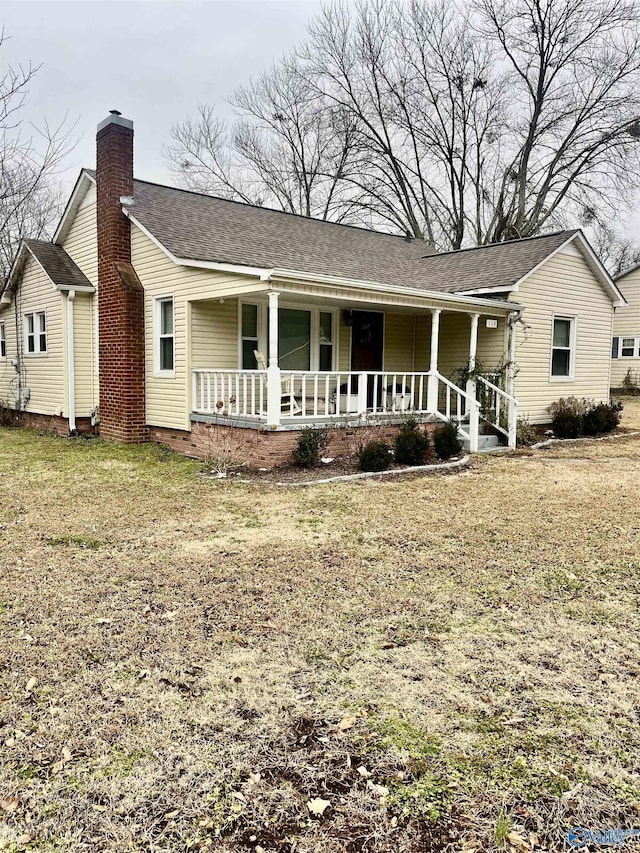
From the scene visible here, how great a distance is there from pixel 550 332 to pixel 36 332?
41.0ft

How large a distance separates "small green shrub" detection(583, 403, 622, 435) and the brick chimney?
10222 millimetres

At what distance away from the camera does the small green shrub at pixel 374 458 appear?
30.6ft

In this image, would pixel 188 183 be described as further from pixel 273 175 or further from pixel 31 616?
pixel 31 616

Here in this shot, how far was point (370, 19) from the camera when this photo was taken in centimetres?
2831

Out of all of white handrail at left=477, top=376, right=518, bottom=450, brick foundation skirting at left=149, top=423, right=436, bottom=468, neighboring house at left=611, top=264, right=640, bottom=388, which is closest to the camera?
brick foundation skirting at left=149, top=423, right=436, bottom=468

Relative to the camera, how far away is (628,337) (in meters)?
28.0

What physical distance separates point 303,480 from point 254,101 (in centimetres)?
2894

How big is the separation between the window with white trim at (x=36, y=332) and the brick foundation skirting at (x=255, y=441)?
4.94 meters

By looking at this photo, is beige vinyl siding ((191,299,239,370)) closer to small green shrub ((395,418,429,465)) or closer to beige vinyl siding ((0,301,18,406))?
small green shrub ((395,418,429,465))

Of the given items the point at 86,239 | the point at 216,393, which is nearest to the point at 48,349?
the point at 86,239

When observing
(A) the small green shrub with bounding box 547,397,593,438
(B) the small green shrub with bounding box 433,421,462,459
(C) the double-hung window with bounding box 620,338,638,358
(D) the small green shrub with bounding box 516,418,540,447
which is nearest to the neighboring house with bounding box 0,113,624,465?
(A) the small green shrub with bounding box 547,397,593,438

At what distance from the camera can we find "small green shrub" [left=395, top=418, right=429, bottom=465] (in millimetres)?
9922

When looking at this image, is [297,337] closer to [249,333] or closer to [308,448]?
[249,333]

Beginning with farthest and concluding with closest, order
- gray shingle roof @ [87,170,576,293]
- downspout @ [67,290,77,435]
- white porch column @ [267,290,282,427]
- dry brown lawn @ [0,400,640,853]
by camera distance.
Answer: downspout @ [67,290,77,435] → gray shingle roof @ [87,170,576,293] → white porch column @ [267,290,282,427] → dry brown lawn @ [0,400,640,853]
